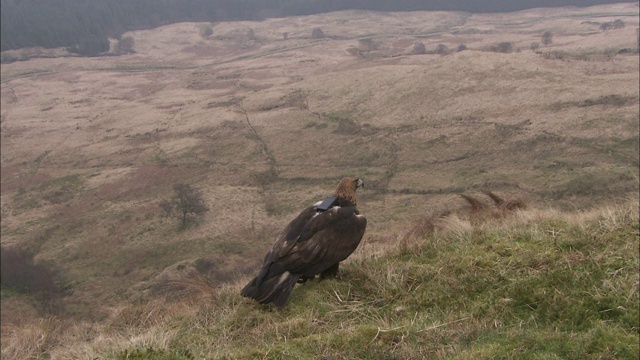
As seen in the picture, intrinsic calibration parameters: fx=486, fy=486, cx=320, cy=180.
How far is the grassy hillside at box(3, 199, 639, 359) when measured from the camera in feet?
14.8

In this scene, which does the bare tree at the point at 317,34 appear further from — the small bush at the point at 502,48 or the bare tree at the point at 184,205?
the bare tree at the point at 184,205

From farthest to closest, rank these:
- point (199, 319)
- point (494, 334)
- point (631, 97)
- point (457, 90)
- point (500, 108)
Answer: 1. point (457, 90)
2. point (500, 108)
3. point (631, 97)
4. point (199, 319)
5. point (494, 334)

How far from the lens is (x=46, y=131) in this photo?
2785 inches

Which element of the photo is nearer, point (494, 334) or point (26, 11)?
point (494, 334)

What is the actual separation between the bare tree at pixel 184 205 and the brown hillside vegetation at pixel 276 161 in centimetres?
86

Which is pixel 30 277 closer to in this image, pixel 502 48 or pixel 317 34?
pixel 502 48

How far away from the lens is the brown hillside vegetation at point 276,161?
→ 2695 centimetres

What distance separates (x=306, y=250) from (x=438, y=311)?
1872mm

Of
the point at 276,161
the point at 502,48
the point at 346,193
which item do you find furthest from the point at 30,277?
the point at 502,48

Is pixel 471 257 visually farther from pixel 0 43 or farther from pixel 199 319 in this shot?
pixel 0 43

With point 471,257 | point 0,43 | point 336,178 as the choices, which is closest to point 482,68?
point 336,178

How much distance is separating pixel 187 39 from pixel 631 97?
15099cm

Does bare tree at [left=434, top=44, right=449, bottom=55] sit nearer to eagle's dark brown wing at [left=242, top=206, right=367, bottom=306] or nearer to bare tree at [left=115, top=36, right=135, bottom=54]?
bare tree at [left=115, top=36, right=135, bottom=54]

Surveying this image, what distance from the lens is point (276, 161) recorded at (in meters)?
47.7
